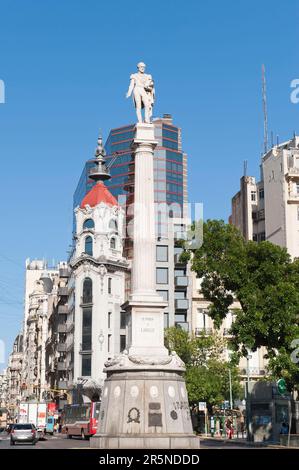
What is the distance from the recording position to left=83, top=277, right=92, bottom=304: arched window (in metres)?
91.1

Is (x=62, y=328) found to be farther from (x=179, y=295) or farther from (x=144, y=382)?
(x=144, y=382)

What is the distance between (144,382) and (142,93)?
14082mm

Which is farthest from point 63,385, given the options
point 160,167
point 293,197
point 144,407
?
point 144,407

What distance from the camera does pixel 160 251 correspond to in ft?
308

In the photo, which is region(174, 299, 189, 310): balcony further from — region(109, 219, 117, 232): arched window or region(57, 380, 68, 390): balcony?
region(57, 380, 68, 390): balcony

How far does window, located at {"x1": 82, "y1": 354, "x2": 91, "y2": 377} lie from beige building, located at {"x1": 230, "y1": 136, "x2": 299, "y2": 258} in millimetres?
24591

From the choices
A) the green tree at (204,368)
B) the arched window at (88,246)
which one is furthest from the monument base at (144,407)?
the arched window at (88,246)

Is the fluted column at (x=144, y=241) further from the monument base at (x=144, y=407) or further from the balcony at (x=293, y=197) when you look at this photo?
the balcony at (x=293, y=197)

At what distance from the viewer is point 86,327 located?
90.8 m

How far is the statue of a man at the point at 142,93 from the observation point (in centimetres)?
3800

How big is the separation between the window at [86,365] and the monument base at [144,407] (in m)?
56.3

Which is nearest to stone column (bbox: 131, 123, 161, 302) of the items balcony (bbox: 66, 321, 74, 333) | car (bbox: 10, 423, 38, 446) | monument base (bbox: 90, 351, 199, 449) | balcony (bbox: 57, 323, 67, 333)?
Result: monument base (bbox: 90, 351, 199, 449)

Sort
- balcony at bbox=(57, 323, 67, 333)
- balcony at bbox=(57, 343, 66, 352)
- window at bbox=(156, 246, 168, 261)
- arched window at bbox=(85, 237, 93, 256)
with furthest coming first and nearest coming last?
balcony at bbox=(57, 323, 67, 333), balcony at bbox=(57, 343, 66, 352), window at bbox=(156, 246, 168, 261), arched window at bbox=(85, 237, 93, 256)
